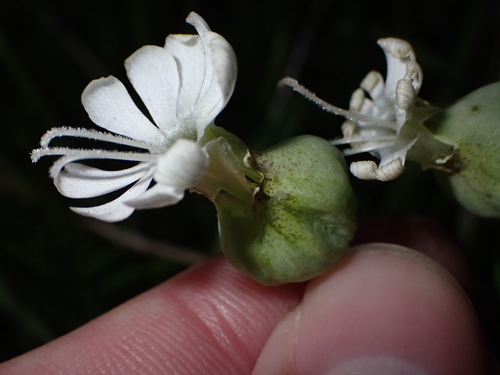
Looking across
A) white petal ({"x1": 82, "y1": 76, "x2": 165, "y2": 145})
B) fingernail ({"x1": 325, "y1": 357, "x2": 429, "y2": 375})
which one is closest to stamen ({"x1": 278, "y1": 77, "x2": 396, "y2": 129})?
white petal ({"x1": 82, "y1": 76, "x2": 165, "y2": 145})

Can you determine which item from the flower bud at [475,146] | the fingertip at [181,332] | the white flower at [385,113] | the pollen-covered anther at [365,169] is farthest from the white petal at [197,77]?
the fingertip at [181,332]

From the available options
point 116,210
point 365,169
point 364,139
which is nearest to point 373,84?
point 364,139

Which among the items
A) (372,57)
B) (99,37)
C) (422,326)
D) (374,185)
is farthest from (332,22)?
(422,326)

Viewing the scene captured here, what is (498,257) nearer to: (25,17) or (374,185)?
(374,185)

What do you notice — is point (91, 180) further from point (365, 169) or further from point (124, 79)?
point (124, 79)

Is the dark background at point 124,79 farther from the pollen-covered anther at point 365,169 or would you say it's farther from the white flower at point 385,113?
the pollen-covered anther at point 365,169

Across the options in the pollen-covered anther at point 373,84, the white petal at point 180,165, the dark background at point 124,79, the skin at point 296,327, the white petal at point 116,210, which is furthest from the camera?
the dark background at point 124,79

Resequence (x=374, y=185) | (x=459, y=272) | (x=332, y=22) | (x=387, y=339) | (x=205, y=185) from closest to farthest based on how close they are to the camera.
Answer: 1. (x=205, y=185)
2. (x=387, y=339)
3. (x=459, y=272)
4. (x=374, y=185)
5. (x=332, y=22)
